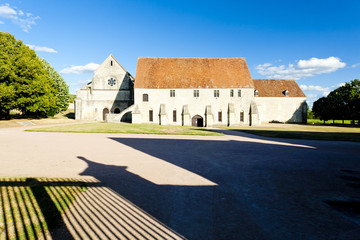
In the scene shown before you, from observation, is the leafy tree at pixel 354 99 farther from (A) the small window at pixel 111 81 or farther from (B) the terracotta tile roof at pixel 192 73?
(A) the small window at pixel 111 81

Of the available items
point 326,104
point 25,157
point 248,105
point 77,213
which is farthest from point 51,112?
point 326,104

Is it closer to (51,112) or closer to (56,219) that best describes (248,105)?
(56,219)

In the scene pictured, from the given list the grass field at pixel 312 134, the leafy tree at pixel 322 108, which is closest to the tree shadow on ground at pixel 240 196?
the grass field at pixel 312 134

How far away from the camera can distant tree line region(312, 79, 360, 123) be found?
41375 millimetres

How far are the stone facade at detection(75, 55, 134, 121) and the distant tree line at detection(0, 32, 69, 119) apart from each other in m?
6.14

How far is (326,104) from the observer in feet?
151

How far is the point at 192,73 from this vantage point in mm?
36875

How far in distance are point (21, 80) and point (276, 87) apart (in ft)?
165

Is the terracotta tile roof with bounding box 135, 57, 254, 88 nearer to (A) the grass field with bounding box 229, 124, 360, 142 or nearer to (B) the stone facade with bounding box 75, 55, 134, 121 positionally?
(B) the stone facade with bounding box 75, 55, 134, 121

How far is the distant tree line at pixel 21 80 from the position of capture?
2877 cm

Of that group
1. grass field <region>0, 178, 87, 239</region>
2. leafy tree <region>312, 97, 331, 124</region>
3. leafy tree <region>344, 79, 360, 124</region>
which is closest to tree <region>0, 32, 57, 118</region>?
grass field <region>0, 178, 87, 239</region>

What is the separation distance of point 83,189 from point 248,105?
113 feet

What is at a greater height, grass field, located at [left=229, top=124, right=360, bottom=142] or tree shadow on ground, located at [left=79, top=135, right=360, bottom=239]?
grass field, located at [left=229, top=124, right=360, bottom=142]

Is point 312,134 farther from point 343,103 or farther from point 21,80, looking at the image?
point 21,80
